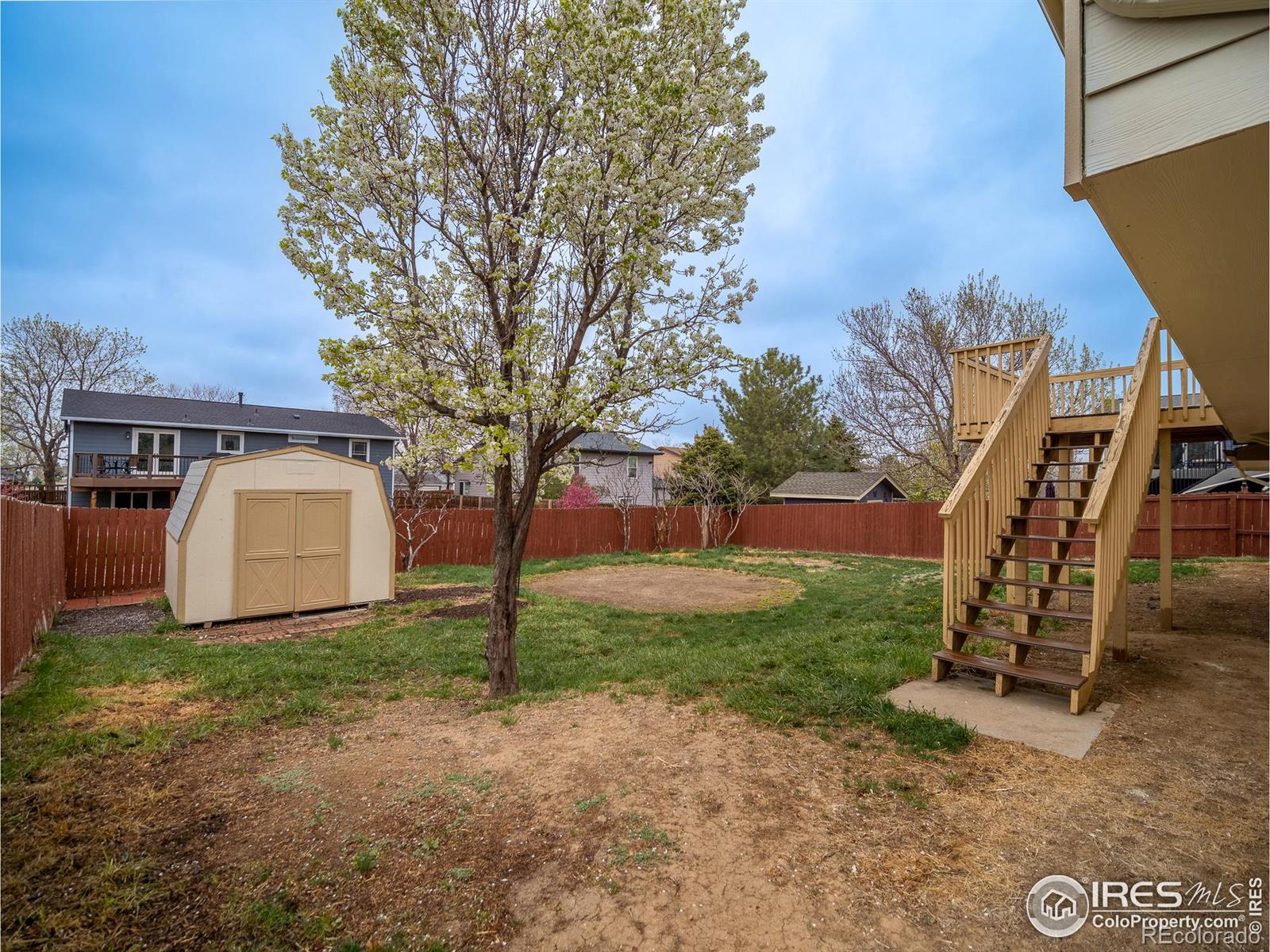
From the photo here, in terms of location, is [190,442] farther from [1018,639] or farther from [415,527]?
[1018,639]

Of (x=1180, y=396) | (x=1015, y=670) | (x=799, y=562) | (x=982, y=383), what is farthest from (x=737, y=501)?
(x=1015, y=670)

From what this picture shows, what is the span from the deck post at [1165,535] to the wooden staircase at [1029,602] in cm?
96

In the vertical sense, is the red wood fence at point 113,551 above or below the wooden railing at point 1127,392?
below

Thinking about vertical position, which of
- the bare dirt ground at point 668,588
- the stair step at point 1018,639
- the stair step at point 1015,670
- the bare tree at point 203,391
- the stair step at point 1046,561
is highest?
the bare tree at point 203,391

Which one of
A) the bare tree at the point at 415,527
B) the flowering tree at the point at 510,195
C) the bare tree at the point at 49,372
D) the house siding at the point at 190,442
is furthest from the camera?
the bare tree at the point at 49,372

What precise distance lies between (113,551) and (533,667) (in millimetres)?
8900

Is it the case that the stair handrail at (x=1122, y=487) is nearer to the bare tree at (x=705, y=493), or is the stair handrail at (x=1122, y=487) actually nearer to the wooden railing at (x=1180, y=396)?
the wooden railing at (x=1180, y=396)

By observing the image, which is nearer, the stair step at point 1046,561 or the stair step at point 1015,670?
the stair step at point 1015,670

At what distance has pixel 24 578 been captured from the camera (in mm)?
5285

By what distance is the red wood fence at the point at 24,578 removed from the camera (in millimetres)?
4434

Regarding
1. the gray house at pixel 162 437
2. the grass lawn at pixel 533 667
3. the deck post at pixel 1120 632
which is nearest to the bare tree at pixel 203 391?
the gray house at pixel 162 437

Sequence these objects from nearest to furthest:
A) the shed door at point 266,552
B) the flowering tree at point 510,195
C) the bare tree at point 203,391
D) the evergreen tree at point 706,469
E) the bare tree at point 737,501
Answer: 1. the flowering tree at point 510,195
2. the shed door at point 266,552
3. the bare tree at point 737,501
4. the evergreen tree at point 706,469
5. the bare tree at point 203,391

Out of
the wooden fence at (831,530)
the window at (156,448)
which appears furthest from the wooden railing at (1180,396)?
the window at (156,448)

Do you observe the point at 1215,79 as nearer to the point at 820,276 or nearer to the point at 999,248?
the point at 999,248
